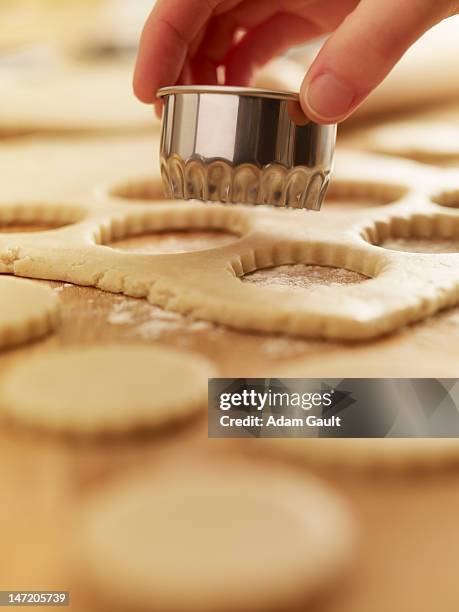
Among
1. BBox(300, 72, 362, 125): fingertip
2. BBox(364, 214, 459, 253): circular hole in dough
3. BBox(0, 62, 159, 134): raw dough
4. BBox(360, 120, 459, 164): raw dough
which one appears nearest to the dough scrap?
BBox(364, 214, 459, 253): circular hole in dough

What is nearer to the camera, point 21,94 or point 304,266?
point 304,266

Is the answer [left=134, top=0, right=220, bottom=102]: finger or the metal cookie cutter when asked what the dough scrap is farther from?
[left=134, top=0, right=220, bottom=102]: finger

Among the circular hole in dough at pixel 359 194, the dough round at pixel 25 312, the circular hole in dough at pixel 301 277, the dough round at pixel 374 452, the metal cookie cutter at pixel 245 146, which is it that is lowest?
the dough round at pixel 374 452

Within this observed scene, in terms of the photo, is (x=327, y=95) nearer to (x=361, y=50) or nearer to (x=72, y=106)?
(x=361, y=50)

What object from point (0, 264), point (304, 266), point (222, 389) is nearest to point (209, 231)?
point (304, 266)

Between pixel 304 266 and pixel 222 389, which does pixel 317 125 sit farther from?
pixel 222 389

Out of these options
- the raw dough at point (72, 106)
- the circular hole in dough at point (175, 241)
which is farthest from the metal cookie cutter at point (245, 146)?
the raw dough at point (72, 106)

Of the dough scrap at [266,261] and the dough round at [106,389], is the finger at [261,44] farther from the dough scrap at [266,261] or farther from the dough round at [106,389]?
the dough round at [106,389]
